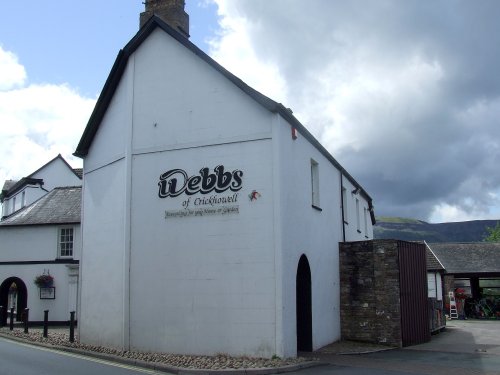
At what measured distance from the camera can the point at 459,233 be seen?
601ft

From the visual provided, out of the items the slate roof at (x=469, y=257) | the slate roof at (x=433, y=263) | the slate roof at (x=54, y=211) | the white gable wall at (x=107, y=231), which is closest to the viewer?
the white gable wall at (x=107, y=231)

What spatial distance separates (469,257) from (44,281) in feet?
89.2

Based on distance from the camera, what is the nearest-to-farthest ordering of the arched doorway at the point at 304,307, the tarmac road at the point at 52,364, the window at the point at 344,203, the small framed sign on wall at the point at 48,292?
the tarmac road at the point at 52,364 → the arched doorway at the point at 304,307 → the window at the point at 344,203 → the small framed sign on wall at the point at 48,292

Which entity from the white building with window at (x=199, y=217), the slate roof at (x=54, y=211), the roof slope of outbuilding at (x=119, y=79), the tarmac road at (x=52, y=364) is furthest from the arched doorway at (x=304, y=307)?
the slate roof at (x=54, y=211)

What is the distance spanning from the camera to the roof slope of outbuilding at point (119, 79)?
13.9 metres

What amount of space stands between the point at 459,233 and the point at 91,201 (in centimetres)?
18288

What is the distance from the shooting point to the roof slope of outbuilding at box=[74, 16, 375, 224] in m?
13.9

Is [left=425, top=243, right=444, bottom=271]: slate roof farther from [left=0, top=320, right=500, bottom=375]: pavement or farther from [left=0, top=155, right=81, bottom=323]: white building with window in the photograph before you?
[left=0, top=155, right=81, bottom=323]: white building with window

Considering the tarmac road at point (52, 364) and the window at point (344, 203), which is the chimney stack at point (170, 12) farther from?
the tarmac road at point (52, 364)

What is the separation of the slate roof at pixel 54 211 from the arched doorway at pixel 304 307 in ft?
47.4

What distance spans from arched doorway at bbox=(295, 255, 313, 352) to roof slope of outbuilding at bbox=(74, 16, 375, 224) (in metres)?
3.87

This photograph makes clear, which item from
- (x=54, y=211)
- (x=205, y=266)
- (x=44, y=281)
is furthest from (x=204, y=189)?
(x=54, y=211)

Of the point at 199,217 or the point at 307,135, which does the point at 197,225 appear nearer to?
the point at 199,217

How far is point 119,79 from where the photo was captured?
1698cm
